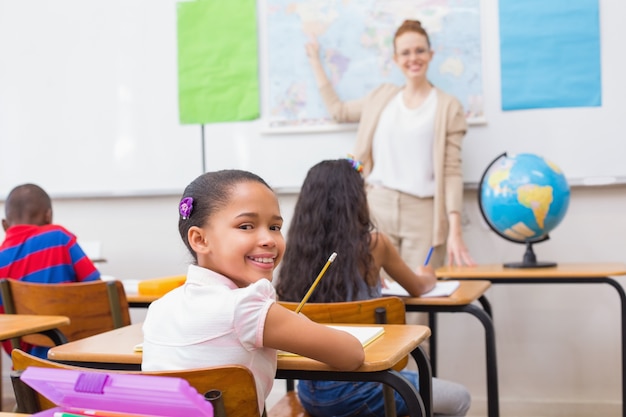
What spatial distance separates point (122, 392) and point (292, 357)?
0.54m

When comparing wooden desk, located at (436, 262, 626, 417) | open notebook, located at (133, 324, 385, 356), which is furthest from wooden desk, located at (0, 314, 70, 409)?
wooden desk, located at (436, 262, 626, 417)

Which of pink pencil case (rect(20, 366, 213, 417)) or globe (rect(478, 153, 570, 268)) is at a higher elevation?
globe (rect(478, 153, 570, 268))

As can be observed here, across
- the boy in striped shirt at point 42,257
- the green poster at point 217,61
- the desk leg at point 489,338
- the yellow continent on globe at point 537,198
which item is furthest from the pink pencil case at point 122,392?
the green poster at point 217,61

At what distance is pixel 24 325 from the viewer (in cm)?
196

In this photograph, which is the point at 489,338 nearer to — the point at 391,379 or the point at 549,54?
the point at 391,379

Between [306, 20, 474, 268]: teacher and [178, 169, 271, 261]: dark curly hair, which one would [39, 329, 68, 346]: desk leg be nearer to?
[178, 169, 271, 261]: dark curly hair

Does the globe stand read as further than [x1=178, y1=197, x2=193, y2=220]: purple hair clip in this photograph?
Yes

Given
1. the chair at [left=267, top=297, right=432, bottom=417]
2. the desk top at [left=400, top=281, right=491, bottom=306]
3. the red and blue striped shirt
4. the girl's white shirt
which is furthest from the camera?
the red and blue striped shirt

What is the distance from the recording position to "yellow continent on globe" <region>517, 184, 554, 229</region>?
3064mm

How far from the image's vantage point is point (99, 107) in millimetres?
4305

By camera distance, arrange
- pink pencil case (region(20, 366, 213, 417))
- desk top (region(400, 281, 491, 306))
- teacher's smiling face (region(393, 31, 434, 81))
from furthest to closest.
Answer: teacher's smiling face (region(393, 31, 434, 81)), desk top (region(400, 281, 491, 306)), pink pencil case (region(20, 366, 213, 417))

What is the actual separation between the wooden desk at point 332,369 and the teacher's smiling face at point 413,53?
198 centimetres

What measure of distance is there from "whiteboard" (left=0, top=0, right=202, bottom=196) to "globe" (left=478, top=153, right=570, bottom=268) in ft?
5.44

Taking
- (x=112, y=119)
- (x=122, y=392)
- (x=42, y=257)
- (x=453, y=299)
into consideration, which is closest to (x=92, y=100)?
(x=112, y=119)
